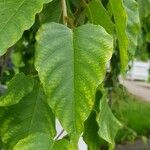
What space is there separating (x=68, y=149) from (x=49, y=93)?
0.10 m

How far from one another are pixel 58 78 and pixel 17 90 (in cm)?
14

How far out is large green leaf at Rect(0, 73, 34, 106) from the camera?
95 cm

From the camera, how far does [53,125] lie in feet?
3.24

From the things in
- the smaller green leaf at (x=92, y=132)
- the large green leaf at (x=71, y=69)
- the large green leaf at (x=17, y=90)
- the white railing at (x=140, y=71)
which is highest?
the large green leaf at (x=71, y=69)

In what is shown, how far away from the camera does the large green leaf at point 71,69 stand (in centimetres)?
83

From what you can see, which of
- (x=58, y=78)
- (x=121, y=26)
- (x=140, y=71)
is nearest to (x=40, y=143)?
(x=58, y=78)

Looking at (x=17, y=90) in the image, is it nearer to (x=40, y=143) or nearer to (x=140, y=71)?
(x=40, y=143)

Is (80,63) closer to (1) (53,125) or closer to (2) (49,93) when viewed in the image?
(2) (49,93)

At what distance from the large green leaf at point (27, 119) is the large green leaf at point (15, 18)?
0.17 m

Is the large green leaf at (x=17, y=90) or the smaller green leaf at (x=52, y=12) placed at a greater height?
the smaller green leaf at (x=52, y=12)

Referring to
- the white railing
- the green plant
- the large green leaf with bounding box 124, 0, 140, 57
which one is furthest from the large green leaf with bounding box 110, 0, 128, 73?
the white railing

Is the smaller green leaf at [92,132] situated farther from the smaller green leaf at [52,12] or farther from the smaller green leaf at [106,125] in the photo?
the smaller green leaf at [52,12]

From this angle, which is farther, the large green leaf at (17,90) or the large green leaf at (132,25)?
the large green leaf at (132,25)

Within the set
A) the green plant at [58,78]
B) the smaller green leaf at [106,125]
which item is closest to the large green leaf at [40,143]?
the green plant at [58,78]
